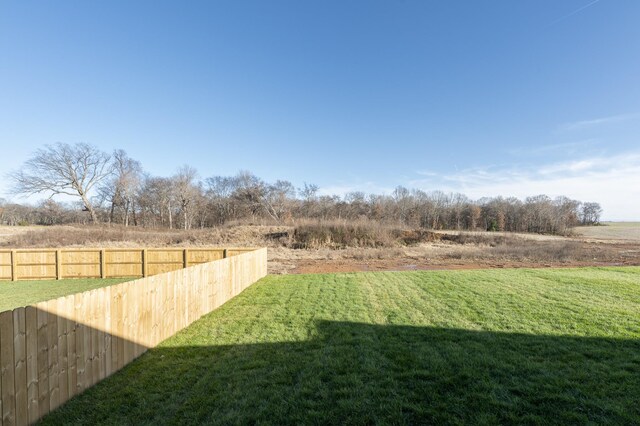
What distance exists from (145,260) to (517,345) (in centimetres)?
1356

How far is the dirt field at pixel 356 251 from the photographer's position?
634 inches

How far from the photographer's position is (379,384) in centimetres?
334

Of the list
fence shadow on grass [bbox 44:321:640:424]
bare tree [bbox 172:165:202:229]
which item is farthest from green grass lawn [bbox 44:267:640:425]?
bare tree [bbox 172:165:202:229]

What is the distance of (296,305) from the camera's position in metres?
7.12

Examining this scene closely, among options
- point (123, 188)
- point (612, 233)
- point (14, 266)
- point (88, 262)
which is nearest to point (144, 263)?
point (88, 262)

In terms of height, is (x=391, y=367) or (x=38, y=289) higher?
(x=391, y=367)

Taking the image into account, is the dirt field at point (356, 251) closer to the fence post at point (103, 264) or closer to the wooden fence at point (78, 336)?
the fence post at point (103, 264)

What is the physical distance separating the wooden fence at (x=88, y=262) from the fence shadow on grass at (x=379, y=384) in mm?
9786

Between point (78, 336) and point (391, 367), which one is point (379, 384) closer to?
point (391, 367)

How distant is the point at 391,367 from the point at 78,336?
364 centimetres

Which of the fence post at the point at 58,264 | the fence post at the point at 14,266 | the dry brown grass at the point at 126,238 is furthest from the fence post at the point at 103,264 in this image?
the dry brown grass at the point at 126,238

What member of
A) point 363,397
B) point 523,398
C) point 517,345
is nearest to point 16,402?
point 363,397

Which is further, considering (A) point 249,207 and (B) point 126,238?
(A) point 249,207

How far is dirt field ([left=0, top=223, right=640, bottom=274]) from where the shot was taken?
16094 mm
